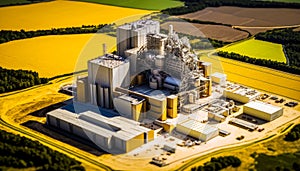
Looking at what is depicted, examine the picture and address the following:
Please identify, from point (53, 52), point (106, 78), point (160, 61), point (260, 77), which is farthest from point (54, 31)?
point (260, 77)

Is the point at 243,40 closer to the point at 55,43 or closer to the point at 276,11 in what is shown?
the point at 276,11

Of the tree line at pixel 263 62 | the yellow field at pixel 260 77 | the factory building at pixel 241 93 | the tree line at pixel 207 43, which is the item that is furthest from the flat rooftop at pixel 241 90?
the tree line at pixel 207 43

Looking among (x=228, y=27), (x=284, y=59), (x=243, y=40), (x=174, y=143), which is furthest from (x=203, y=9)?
(x=174, y=143)

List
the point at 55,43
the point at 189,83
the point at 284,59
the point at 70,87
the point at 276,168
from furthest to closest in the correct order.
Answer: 1. the point at 55,43
2. the point at 284,59
3. the point at 70,87
4. the point at 189,83
5. the point at 276,168

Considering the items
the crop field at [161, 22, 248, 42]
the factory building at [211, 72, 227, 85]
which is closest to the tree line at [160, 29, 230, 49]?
the crop field at [161, 22, 248, 42]

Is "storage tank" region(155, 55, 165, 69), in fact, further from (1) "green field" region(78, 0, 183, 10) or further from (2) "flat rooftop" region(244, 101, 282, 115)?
(1) "green field" region(78, 0, 183, 10)
